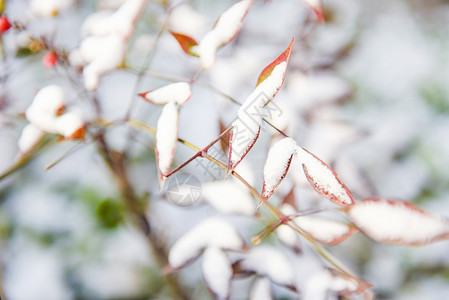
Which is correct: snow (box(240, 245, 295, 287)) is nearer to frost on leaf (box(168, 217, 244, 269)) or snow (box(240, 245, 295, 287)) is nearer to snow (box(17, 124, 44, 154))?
frost on leaf (box(168, 217, 244, 269))

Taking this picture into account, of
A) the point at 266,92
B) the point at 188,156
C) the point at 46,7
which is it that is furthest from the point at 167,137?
the point at 188,156

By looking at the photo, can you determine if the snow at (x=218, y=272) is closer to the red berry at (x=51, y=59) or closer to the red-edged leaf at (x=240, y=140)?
the red-edged leaf at (x=240, y=140)

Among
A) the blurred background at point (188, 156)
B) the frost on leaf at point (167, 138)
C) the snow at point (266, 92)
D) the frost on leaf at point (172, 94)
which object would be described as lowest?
the blurred background at point (188, 156)

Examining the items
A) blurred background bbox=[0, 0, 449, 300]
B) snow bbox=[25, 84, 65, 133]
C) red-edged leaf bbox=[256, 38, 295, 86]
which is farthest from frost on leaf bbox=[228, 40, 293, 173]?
blurred background bbox=[0, 0, 449, 300]

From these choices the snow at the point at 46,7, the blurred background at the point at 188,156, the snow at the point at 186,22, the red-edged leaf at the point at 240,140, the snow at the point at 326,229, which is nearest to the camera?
the red-edged leaf at the point at 240,140

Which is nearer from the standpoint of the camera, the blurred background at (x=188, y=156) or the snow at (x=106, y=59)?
the snow at (x=106, y=59)

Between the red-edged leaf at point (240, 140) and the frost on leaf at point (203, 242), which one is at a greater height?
the red-edged leaf at point (240, 140)

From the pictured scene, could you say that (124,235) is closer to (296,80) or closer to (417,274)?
(296,80)

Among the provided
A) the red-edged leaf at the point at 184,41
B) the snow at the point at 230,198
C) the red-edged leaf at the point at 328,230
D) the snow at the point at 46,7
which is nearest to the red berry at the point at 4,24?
the snow at the point at 46,7
